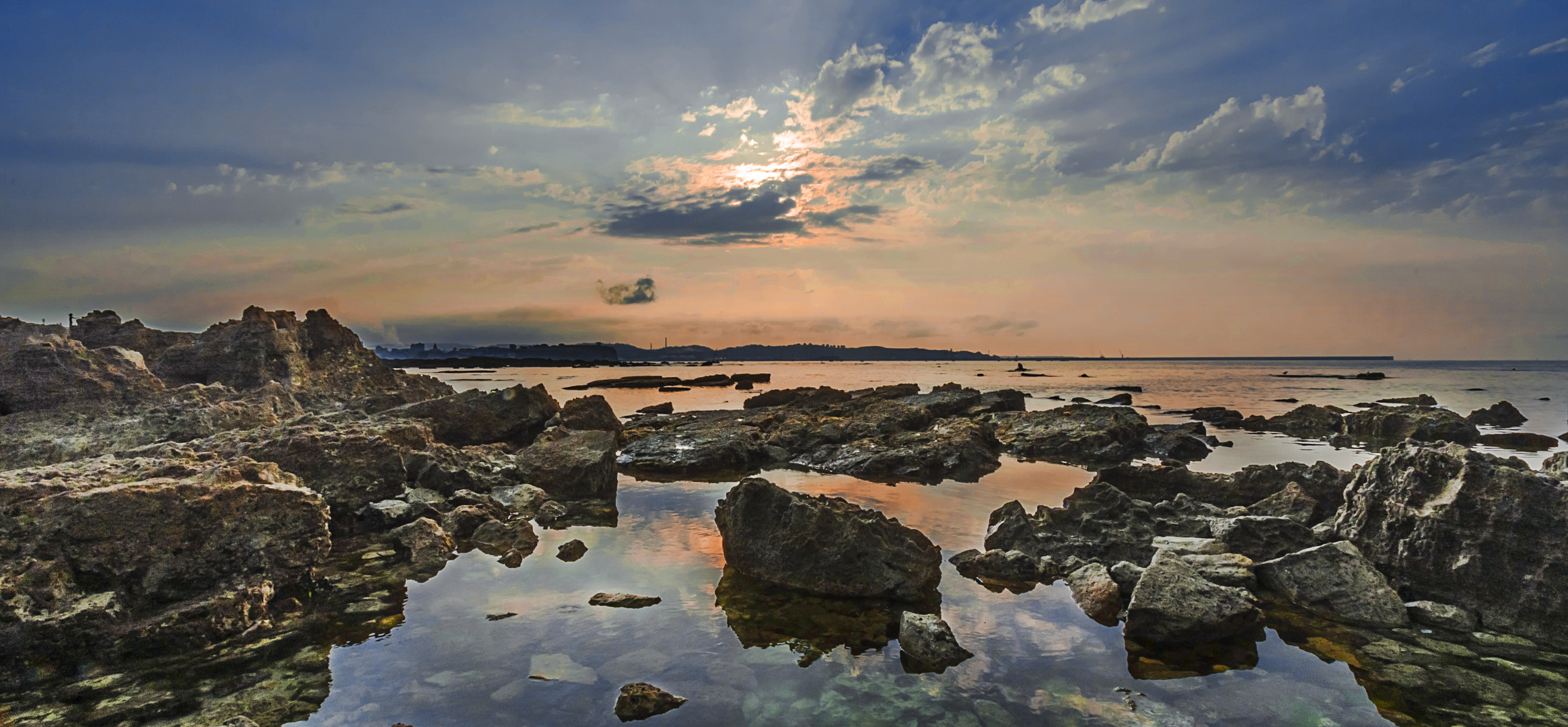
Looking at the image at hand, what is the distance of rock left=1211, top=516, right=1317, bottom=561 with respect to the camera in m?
10.7

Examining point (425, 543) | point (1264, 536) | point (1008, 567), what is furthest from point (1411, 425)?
point (425, 543)

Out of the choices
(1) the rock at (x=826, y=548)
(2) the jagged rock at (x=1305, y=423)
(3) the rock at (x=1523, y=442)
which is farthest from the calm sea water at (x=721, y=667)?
(2) the jagged rock at (x=1305, y=423)

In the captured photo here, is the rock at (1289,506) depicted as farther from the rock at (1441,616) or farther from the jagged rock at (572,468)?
the jagged rock at (572,468)

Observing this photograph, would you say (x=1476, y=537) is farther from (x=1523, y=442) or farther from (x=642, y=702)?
(x=1523, y=442)

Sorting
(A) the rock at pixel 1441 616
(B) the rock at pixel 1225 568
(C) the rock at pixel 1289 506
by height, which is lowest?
(A) the rock at pixel 1441 616

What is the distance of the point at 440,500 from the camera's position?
14.3 m

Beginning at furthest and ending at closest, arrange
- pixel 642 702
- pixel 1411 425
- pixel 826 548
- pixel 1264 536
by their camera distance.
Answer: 1. pixel 1411 425
2. pixel 1264 536
3. pixel 826 548
4. pixel 642 702

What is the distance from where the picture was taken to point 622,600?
9.41 metres

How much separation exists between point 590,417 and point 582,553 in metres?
14.7

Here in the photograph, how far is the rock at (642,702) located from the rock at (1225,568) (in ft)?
23.4

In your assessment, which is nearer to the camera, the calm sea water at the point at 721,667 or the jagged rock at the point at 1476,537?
the calm sea water at the point at 721,667

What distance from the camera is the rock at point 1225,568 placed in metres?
9.43

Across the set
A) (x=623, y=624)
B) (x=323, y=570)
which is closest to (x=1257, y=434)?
(x=623, y=624)

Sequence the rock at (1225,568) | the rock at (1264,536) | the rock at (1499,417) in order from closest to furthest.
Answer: the rock at (1225,568) < the rock at (1264,536) < the rock at (1499,417)
